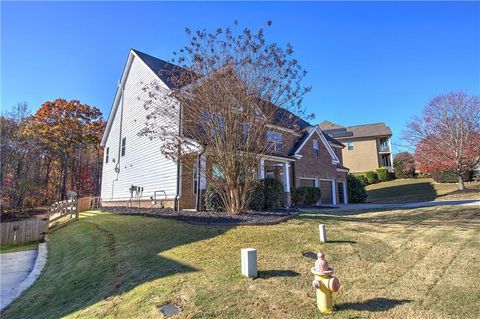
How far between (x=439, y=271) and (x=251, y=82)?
25.3 ft

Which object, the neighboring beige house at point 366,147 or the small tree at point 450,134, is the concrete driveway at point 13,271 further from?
the neighboring beige house at point 366,147

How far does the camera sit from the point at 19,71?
1295 centimetres

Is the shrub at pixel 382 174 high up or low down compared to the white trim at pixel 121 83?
down

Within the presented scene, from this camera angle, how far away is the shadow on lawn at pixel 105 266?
516cm

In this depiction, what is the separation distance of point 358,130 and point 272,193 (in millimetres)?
33964

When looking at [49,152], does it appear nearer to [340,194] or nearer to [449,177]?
[340,194]

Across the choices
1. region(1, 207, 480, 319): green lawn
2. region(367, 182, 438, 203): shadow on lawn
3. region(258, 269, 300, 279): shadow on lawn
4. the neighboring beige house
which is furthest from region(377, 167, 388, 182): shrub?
region(258, 269, 300, 279): shadow on lawn

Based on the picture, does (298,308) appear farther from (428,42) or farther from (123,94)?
(123,94)

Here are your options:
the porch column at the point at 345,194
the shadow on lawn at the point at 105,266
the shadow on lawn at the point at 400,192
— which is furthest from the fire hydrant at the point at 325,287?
the shadow on lawn at the point at 400,192

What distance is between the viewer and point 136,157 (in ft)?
60.0

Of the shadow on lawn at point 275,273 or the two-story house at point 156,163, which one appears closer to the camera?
the shadow on lawn at point 275,273

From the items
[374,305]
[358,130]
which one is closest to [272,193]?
[374,305]

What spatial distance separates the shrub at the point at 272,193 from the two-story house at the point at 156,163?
0.73 m

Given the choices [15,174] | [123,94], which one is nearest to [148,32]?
[123,94]
